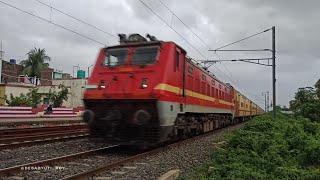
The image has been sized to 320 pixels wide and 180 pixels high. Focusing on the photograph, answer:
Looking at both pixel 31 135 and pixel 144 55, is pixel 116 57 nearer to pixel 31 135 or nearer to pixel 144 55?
pixel 144 55

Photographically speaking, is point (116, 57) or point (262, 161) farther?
point (116, 57)

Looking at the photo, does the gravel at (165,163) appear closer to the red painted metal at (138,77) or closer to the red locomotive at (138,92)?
the red locomotive at (138,92)

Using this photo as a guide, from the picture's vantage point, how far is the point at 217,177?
805 cm

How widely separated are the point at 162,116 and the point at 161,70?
58.3 inches

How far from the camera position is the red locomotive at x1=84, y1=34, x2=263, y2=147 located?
13000 millimetres

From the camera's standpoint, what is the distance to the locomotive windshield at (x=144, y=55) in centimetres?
1399

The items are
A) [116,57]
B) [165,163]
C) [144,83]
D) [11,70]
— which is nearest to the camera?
[165,163]

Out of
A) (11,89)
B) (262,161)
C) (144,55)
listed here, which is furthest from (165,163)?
(11,89)

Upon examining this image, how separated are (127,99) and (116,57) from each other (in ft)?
6.51

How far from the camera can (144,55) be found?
46.5 feet

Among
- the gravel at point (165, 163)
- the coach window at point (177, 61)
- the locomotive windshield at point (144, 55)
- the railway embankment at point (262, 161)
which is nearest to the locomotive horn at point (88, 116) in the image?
the locomotive windshield at point (144, 55)

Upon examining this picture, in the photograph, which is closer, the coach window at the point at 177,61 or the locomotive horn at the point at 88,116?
the locomotive horn at the point at 88,116

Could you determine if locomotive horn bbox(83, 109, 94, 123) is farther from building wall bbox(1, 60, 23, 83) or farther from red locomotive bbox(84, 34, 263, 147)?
building wall bbox(1, 60, 23, 83)

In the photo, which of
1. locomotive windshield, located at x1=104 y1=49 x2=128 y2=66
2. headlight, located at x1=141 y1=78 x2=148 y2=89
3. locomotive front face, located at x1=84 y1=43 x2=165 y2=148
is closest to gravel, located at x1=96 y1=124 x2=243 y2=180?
locomotive front face, located at x1=84 y1=43 x2=165 y2=148
